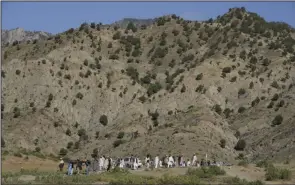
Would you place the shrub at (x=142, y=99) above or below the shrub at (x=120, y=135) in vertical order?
above

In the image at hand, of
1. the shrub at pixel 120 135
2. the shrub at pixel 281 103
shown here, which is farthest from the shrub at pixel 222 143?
the shrub at pixel 120 135

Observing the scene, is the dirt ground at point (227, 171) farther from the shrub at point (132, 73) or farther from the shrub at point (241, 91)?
the shrub at point (132, 73)

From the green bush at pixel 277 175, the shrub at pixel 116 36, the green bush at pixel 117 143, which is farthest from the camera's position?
the shrub at pixel 116 36

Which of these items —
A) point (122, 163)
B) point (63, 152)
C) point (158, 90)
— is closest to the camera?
point (122, 163)

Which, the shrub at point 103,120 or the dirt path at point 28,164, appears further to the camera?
the shrub at point 103,120

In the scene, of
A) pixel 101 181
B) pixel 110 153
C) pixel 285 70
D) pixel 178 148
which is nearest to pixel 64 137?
pixel 110 153

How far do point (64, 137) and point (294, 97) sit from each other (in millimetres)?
31380

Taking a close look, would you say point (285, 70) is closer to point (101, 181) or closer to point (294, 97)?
point (294, 97)

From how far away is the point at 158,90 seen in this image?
3538 inches

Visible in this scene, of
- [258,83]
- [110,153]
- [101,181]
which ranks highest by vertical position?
[258,83]

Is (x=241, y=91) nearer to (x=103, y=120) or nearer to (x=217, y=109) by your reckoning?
(x=217, y=109)

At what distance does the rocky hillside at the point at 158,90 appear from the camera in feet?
230

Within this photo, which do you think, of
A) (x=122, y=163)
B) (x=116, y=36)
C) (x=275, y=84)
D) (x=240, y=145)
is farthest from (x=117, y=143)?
(x=116, y=36)

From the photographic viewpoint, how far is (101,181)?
37.2m
